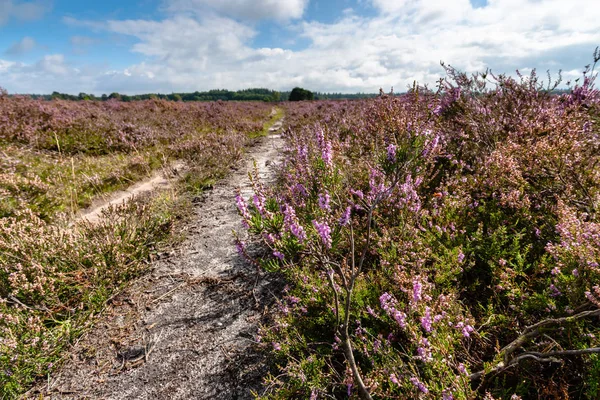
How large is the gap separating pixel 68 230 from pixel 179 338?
256cm

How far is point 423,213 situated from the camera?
2998 millimetres

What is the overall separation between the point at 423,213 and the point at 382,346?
1531 mm

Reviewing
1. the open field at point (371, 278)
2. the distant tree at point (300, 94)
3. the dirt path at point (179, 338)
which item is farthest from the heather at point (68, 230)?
the distant tree at point (300, 94)

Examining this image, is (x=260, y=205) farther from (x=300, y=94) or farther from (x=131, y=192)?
(x=300, y=94)

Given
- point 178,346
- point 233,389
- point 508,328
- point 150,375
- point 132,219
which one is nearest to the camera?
point 508,328

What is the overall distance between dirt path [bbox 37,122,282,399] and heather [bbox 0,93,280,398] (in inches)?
10.3

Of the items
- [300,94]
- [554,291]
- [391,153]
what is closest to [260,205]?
[391,153]

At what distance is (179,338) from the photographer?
108 inches

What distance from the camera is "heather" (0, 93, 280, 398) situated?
2631 mm

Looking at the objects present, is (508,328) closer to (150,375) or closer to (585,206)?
(585,206)

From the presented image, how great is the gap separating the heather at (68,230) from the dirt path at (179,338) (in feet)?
0.86

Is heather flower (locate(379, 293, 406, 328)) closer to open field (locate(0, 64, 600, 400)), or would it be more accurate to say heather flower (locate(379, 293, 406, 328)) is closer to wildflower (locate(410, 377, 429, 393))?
open field (locate(0, 64, 600, 400))

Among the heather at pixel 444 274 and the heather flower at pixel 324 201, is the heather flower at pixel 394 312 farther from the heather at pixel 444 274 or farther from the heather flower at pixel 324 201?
the heather flower at pixel 324 201

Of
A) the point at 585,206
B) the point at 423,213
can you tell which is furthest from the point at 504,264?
the point at 585,206
